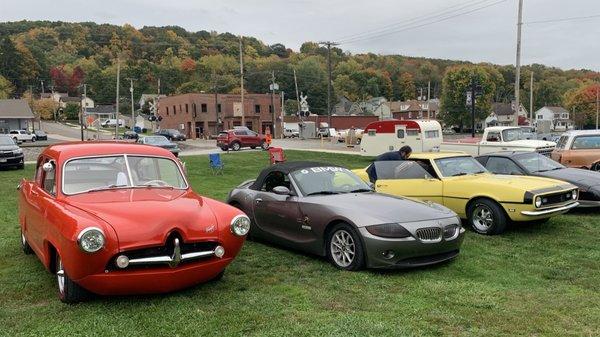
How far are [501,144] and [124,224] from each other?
18.3 m

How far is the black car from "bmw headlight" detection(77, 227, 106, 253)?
850 cm

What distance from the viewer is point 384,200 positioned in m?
6.83

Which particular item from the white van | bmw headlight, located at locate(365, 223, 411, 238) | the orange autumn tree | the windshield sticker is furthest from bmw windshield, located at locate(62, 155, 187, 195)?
the orange autumn tree

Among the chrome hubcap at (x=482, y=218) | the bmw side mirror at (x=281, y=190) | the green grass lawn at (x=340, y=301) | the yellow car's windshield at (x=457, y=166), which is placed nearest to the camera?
the green grass lawn at (x=340, y=301)

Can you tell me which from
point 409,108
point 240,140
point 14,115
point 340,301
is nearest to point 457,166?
point 340,301

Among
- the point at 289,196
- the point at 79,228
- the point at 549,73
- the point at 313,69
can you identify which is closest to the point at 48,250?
the point at 79,228

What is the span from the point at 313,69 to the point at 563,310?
10423cm

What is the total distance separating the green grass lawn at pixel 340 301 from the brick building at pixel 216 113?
67.3 meters

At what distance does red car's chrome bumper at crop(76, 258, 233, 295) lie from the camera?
15.3 ft

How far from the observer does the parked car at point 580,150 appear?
13.8 m

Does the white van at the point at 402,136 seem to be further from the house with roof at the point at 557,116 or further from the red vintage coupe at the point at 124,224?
the house with roof at the point at 557,116

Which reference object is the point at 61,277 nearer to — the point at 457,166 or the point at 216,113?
the point at 457,166

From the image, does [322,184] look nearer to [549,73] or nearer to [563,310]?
[563,310]

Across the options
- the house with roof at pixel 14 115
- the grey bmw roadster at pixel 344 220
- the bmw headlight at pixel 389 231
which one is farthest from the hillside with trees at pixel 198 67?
the bmw headlight at pixel 389 231
